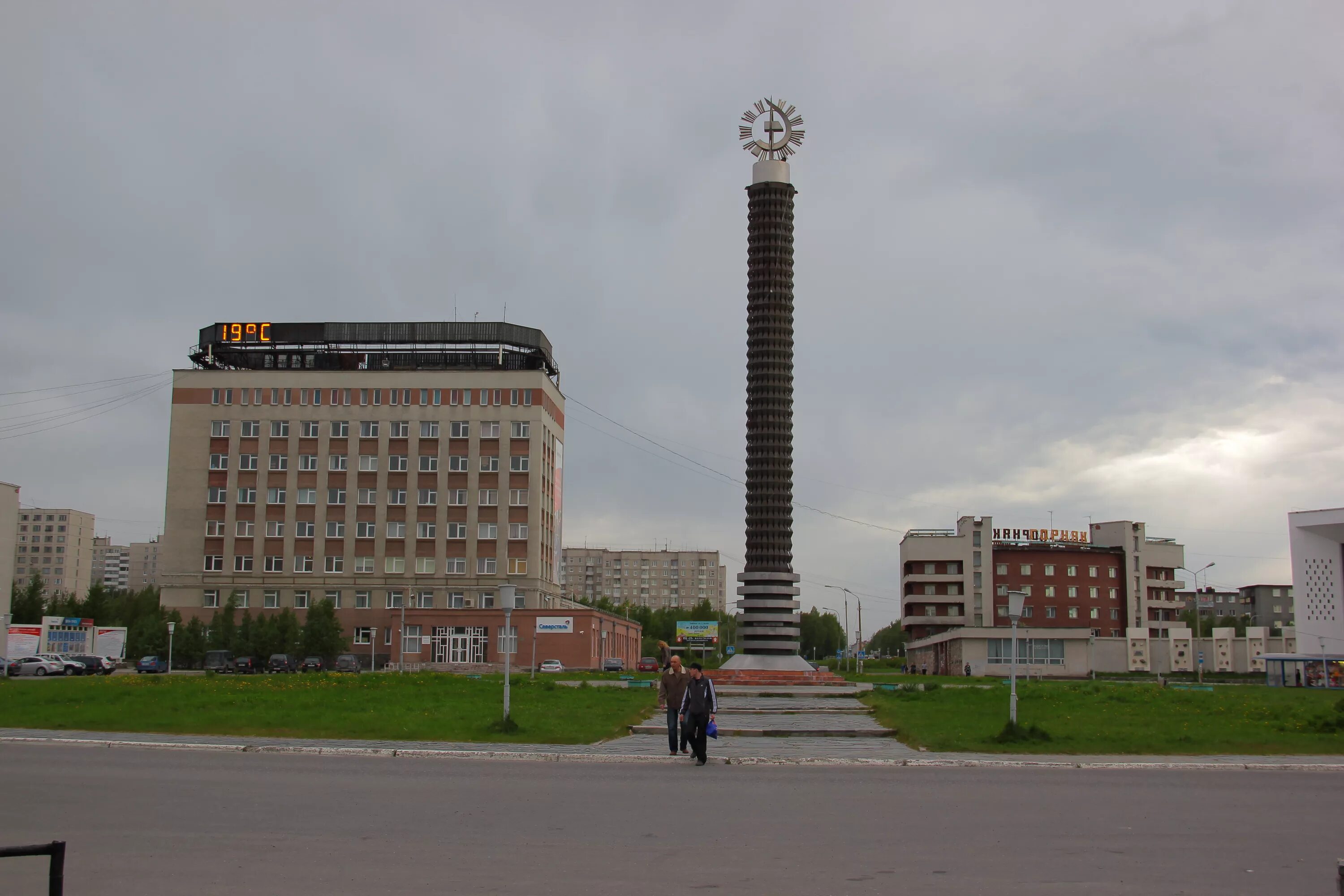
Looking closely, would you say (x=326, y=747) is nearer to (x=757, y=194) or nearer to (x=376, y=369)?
(x=757, y=194)

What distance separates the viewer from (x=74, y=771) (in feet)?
57.2

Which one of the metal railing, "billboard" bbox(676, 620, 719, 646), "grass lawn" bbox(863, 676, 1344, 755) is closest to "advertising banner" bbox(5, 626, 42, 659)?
"grass lawn" bbox(863, 676, 1344, 755)

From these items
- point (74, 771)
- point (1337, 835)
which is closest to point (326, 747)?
point (74, 771)

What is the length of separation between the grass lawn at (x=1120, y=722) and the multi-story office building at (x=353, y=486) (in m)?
62.8

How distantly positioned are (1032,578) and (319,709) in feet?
355

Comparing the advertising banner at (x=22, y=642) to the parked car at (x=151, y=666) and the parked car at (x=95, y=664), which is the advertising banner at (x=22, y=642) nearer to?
the parked car at (x=95, y=664)

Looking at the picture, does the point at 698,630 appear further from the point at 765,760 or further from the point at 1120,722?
the point at 765,760

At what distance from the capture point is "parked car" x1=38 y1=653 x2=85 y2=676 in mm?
70750

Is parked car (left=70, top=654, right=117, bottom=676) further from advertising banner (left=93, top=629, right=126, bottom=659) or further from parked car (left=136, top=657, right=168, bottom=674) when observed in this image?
advertising banner (left=93, top=629, right=126, bottom=659)

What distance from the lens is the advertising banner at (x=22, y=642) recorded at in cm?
7425

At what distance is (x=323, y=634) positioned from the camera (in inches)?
3750

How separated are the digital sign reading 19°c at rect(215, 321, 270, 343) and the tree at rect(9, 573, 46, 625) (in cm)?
2652

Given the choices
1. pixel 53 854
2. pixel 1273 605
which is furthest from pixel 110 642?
pixel 1273 605

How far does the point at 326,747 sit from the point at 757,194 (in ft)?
161
